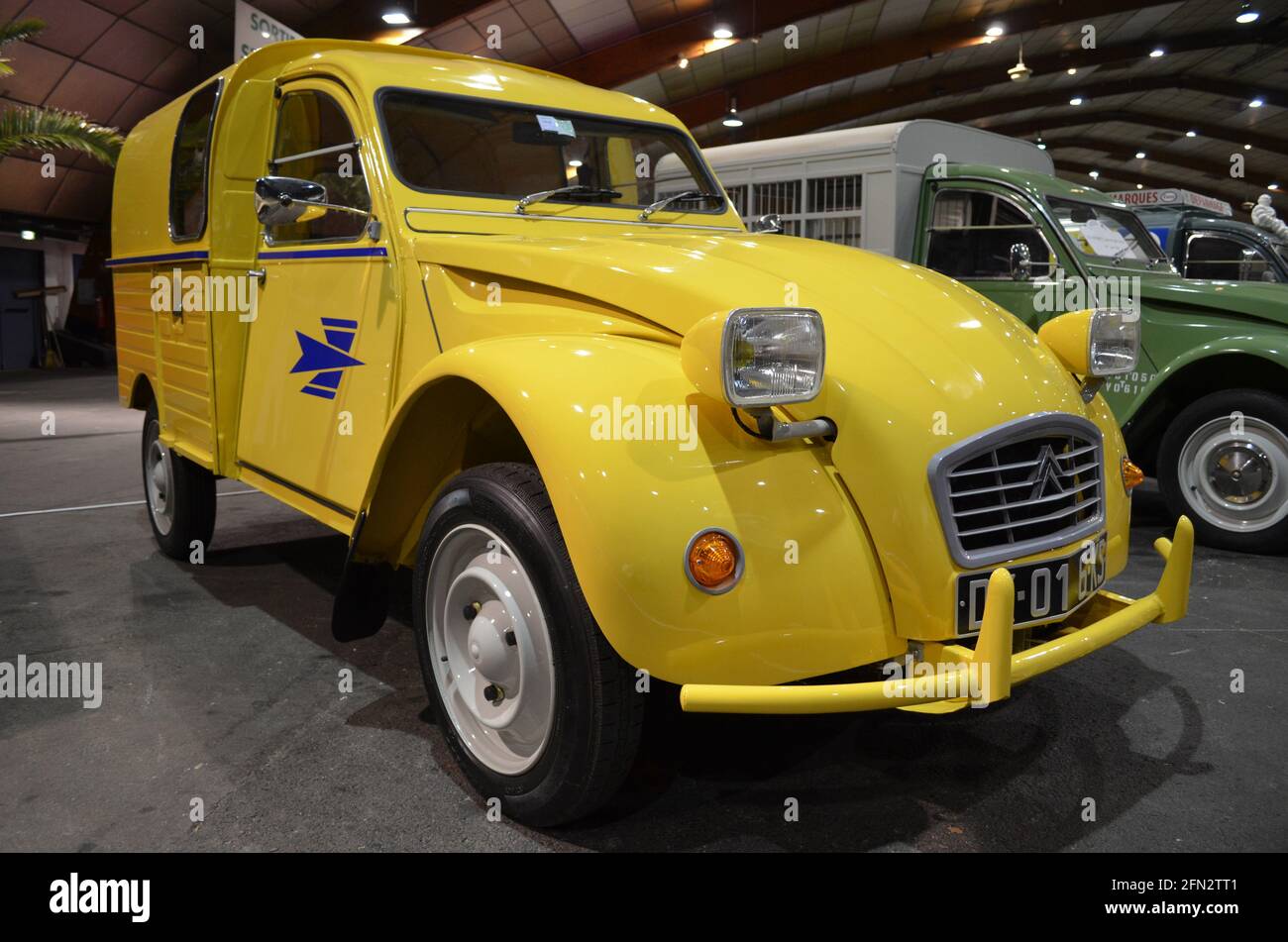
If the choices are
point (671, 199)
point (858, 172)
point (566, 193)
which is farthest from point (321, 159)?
point (858, 172)

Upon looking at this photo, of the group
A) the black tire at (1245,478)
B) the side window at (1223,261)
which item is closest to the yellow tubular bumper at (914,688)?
the black tire at (1245,478)

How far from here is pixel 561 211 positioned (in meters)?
3.24

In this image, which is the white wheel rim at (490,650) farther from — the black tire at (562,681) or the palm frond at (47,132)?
the palm frond at (47,132)

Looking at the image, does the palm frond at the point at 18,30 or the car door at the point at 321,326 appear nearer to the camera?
the car door at the point at 321,326

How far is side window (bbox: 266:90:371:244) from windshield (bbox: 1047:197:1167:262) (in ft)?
14.1

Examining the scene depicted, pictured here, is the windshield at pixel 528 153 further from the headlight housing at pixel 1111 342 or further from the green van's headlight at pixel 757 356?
the headlight housing at pixel 1111 342

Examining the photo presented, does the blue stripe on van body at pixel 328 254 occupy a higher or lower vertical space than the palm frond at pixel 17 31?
lower

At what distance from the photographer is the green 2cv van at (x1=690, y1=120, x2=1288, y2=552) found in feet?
16.3

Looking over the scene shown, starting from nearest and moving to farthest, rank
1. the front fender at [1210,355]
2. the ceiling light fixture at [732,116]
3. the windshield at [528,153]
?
the windshield at [528,153] < the front fender at [1210,355] < the ceiling light fixture at [732,116]

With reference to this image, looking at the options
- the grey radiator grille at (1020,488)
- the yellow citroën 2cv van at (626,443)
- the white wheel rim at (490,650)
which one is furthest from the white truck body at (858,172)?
the white wheel rim at (490,650)

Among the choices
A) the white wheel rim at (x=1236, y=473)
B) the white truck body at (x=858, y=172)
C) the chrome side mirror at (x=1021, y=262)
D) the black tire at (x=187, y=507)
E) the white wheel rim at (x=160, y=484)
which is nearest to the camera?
the black tire at (x=187, y=507)

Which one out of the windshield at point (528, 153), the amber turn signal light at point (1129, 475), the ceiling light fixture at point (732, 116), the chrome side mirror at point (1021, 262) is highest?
the ceiling light fixture at point (732, 116)

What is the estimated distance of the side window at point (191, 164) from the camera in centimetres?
385

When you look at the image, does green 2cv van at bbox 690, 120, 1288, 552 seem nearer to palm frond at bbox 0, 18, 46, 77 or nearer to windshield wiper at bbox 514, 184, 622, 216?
windshield wiper at bbox 514, 184, 622, 216
